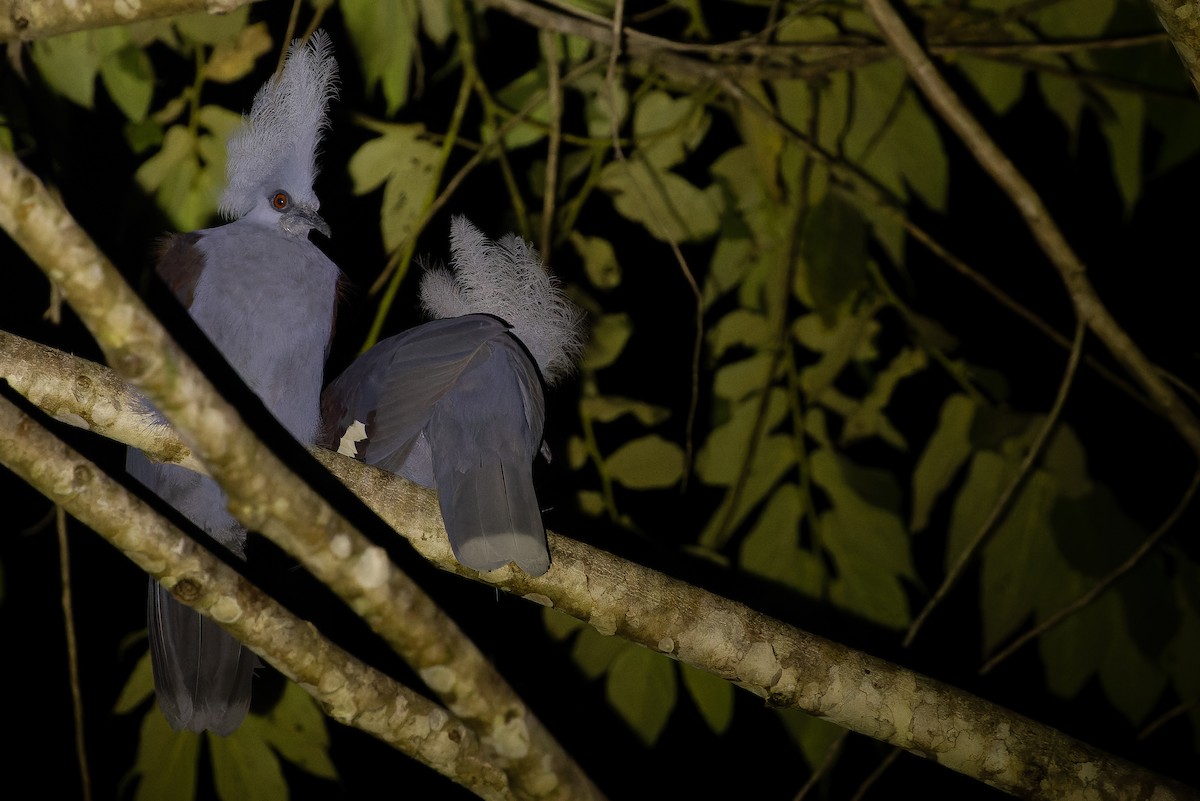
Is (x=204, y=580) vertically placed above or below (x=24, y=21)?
below

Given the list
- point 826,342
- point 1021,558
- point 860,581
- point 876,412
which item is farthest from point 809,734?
point 826,342

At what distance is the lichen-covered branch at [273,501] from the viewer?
816 millimetres

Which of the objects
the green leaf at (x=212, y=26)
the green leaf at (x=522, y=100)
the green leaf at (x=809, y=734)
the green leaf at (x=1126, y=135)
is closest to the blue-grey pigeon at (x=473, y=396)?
the green leaf at (x=522, y=100)

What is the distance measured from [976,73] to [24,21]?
5.92 ft

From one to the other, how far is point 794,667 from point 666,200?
45.4 inches

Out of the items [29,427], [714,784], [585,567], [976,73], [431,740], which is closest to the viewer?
[29,427]

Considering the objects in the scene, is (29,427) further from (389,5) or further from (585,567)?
(389,5)

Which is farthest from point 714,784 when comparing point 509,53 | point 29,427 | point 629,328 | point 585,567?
point 29,427

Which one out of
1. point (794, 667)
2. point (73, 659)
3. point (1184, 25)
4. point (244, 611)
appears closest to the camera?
point (244, 611)

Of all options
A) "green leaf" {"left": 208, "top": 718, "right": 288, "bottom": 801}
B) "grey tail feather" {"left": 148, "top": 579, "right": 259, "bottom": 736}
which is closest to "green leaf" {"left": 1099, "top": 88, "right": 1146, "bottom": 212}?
"grey tail feather" {"left": 148, "top": 579, "right": 259, "bottom": 736}

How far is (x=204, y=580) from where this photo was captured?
111 centimetres

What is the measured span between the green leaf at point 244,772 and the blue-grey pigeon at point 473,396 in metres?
0.66

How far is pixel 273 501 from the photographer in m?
0.91

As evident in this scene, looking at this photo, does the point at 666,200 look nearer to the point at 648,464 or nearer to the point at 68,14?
the point at 648,464
